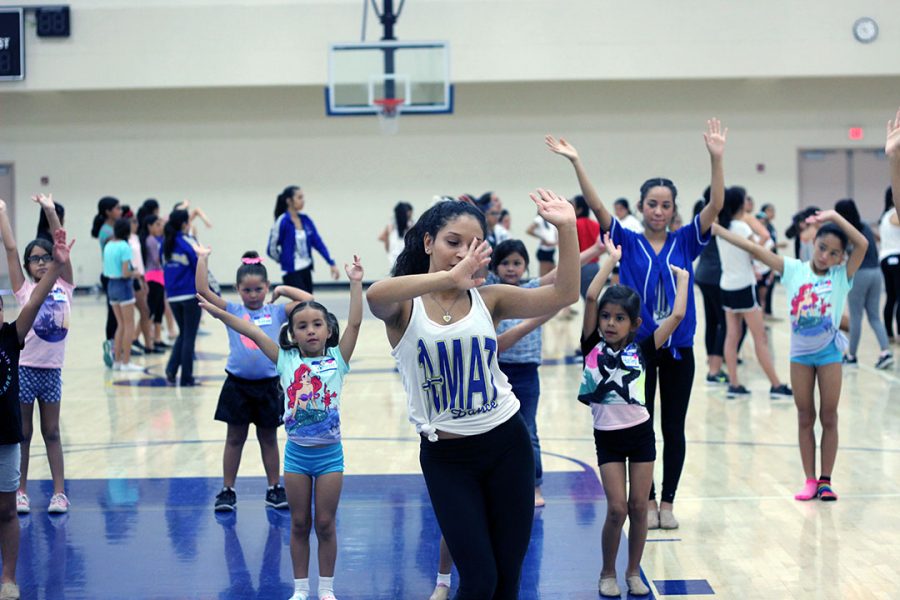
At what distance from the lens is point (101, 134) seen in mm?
21969

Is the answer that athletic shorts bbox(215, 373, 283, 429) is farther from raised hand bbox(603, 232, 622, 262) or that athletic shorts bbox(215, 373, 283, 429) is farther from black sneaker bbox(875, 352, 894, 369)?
black sneaker bbox(875, 352, 894, 369)

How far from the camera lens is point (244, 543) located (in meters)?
5.62

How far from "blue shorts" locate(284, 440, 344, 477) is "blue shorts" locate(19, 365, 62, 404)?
1.92 metres

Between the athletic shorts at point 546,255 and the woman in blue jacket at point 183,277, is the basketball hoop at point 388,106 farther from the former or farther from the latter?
the woman in blue jacket at point 183,277

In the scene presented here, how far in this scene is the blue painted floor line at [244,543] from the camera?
4.96 m

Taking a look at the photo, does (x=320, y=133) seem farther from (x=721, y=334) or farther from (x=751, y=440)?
(x=751, y=440)

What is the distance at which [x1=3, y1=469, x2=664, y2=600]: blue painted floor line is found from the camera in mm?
4961

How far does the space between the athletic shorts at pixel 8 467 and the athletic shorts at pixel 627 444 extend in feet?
8.42

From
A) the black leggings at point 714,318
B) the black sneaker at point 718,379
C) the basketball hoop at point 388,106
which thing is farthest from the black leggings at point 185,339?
the basketball hoop at point 388,106

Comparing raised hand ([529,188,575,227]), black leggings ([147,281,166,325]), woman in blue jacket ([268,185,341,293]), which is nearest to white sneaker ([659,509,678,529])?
raised hand ([529,188,575,227])

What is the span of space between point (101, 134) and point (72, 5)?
2.68 meters

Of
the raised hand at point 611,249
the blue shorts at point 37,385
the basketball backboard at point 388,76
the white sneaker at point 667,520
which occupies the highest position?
the basketball backboard at point 388,76

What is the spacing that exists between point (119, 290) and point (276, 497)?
6063 mm

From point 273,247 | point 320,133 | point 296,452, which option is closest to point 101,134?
point 320,133
